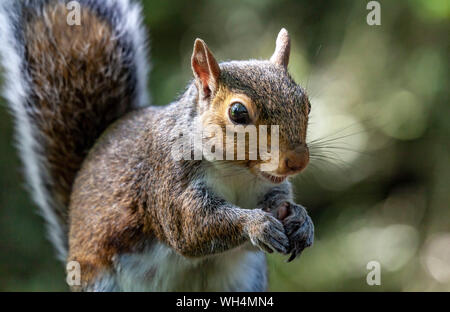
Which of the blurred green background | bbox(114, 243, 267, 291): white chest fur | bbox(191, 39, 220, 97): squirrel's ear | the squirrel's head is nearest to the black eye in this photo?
the squirrel's head

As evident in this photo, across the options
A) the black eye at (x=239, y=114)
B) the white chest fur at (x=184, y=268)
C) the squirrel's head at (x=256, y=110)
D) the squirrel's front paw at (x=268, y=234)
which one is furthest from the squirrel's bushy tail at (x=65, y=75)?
the squirrel's front paw at (x=268, y=234)

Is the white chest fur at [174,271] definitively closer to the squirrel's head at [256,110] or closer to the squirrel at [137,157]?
the squirrel at [137,157]

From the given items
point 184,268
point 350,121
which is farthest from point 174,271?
point 350,121

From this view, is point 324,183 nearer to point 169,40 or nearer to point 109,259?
point 169,40

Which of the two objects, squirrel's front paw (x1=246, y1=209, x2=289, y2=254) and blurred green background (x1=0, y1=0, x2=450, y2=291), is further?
blurred green background (x1=0, y1=0, x2=450, y2=291)

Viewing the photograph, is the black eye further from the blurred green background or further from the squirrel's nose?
the blurred green background

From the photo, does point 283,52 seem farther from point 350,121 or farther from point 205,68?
point 350,121
